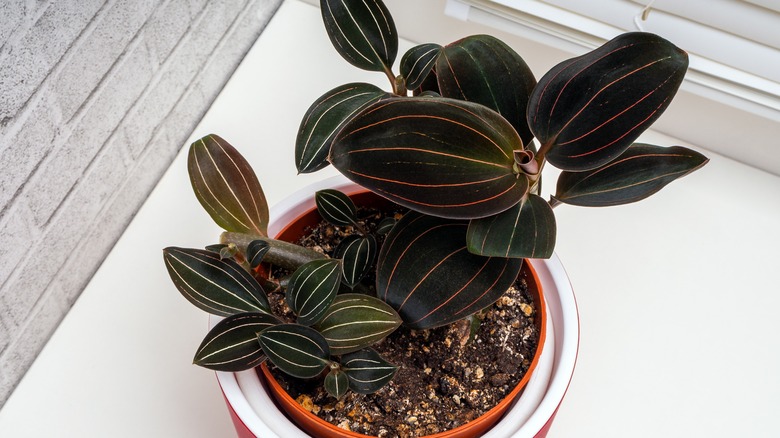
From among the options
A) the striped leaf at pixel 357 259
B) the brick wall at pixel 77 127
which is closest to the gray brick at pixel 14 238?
the brick wall at pixel 77 127

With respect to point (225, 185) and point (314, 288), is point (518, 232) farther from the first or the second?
point (225, 185)

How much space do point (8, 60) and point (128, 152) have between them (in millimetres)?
334

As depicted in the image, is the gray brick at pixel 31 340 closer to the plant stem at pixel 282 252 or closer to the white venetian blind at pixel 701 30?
the plant stem at pixel 282 252

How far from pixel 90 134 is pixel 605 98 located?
81 centimetres

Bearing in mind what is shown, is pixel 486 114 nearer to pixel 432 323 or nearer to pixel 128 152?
pixel 432 323

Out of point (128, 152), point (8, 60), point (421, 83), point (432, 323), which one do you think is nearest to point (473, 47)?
point (421, 83)

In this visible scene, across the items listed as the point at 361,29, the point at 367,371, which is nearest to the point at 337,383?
the point at 367,371

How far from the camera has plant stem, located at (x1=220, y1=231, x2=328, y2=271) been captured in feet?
2.74

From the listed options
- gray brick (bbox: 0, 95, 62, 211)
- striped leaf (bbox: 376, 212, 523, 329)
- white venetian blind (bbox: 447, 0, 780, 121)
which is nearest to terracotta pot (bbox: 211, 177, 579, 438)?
striped leaf (bbox: 376, 212, 523, 329)

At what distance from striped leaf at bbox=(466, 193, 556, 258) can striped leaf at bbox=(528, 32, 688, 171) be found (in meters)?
0.05

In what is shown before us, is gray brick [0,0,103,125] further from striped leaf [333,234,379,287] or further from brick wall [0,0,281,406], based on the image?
striped leaf [333,234,379,287]

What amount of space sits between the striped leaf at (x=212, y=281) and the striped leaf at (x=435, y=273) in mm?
133

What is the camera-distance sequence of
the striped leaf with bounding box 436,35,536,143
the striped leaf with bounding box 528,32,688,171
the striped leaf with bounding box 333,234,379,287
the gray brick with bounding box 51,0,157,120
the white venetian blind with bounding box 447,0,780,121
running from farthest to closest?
the white venetian blind with bounding box 447,0,780,121, the gray brick with bounding box 51,0,157,120, the striped leaf with bounding box 333,234,379,287, the striped leaf with bounding box 436,35,536,143, the striped leaf with bounding box 528,32,688,171

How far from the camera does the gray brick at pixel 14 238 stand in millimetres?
1035
